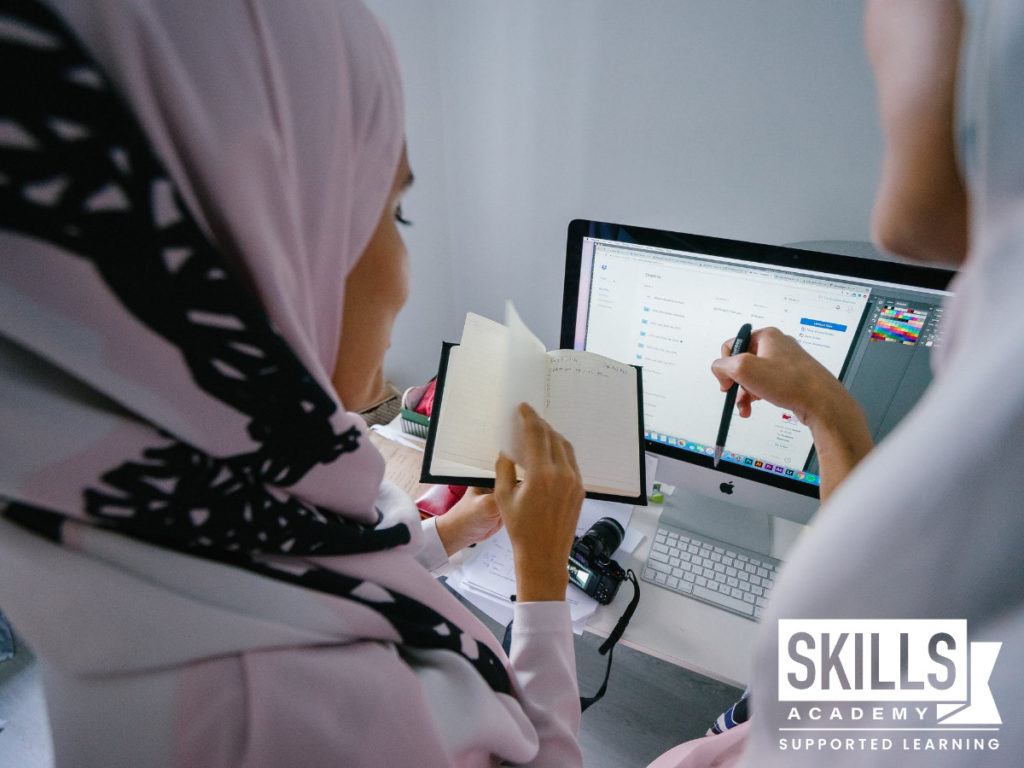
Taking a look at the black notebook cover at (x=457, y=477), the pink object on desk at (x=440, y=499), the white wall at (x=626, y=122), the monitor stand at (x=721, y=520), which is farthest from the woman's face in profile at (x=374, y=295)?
the white wall at (x=626, y=122)

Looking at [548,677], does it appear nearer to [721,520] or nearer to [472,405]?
[472,405]

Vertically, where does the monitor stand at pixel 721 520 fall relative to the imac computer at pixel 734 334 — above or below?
below

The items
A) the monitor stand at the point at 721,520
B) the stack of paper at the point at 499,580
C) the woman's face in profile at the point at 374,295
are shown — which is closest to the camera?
the woman's face in profile at the point at 374,295

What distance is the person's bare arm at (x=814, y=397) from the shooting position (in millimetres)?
611

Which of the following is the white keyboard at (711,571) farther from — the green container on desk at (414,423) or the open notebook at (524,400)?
the green container on desk at (414,423)

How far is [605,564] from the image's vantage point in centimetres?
76

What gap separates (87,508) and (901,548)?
45 cm

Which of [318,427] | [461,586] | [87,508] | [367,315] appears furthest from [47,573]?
[461,586]

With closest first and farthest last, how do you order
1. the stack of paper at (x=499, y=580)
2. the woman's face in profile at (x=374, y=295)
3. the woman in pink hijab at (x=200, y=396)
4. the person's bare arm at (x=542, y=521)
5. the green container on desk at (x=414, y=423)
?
the woman in pink hijab at (x=200, y=396) < the woman's face in profile at (x=374, y=295) < the person's bare arm at (x=542, y=521) < the stack of paper at (x=499, y=580) < the green container on desk at (x=414, y=423)

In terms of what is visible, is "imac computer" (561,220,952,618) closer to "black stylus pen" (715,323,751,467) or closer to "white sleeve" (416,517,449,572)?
"black stylus pen" (715,323,751,467)

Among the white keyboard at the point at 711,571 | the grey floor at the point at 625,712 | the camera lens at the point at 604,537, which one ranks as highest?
the camera lens at the point at 604,537

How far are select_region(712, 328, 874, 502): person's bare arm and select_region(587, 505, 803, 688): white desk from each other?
9.5 inches

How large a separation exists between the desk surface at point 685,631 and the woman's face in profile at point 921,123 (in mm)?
570

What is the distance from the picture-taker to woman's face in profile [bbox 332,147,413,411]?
438 mm
